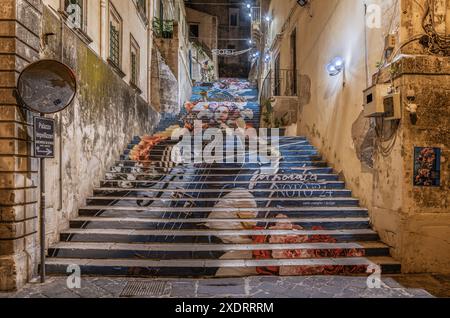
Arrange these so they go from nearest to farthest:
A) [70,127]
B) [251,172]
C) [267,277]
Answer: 1. [267,277]
2. [70,127]
3. [251,172]

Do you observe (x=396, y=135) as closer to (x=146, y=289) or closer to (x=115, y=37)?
(x=146, y=289)

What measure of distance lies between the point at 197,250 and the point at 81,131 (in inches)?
151

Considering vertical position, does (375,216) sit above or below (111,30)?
below

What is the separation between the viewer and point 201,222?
22.1ft

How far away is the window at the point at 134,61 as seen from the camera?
504 inches

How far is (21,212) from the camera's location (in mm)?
5016

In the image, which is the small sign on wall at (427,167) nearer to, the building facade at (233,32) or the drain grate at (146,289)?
the drain grate at (146,289)

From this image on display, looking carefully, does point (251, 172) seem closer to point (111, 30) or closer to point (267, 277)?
point (267, 277)

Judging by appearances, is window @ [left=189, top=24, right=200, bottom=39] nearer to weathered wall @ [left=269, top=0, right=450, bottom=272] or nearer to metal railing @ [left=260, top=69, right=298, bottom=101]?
metal railing @ [left=260, top=69, right=298, bottom=101]

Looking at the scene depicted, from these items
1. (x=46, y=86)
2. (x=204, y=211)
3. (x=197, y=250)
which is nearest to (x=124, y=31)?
(x=46, y=86)

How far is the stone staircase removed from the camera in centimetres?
560
